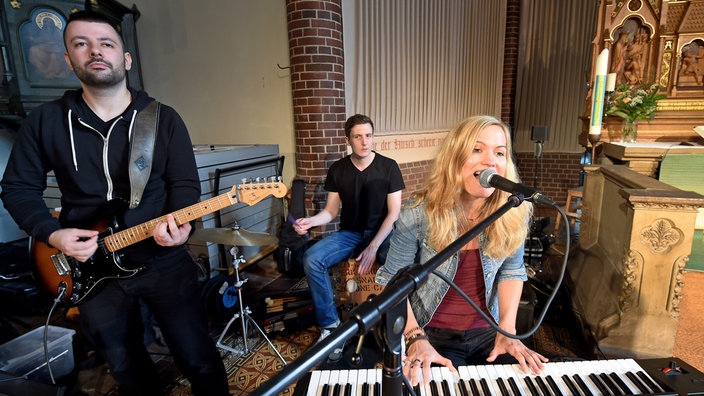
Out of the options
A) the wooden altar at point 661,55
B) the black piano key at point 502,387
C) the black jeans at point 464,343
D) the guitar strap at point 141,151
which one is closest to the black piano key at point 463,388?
the black piano key at point 502,387

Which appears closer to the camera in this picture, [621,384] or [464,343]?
[621,384]

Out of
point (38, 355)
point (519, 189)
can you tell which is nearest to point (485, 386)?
point (519, 189)

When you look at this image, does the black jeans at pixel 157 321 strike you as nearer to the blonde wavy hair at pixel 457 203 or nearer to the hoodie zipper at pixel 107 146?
the hoodie zipper at pixel 107 146

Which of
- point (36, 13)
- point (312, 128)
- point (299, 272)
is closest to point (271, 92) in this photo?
point (312, 128)

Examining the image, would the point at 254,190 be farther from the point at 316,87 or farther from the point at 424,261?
the point at 316,87

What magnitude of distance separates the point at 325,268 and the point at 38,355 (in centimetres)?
185

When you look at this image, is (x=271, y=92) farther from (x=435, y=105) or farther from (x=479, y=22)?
(x=479, y=22)

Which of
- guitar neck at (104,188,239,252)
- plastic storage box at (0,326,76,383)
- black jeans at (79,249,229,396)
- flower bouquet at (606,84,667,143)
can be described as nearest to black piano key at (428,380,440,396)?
black jeans at (79,249,229,396)

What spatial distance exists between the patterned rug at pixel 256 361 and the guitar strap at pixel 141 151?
1.27m

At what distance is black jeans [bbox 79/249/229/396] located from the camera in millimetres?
1662

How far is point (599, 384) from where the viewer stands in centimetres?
110

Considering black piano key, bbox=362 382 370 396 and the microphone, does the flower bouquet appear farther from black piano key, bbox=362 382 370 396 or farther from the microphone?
black piano key, bbox=362 382 370 396

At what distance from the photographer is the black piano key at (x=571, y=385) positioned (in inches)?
42.3

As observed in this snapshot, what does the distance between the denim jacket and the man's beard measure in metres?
1.40
